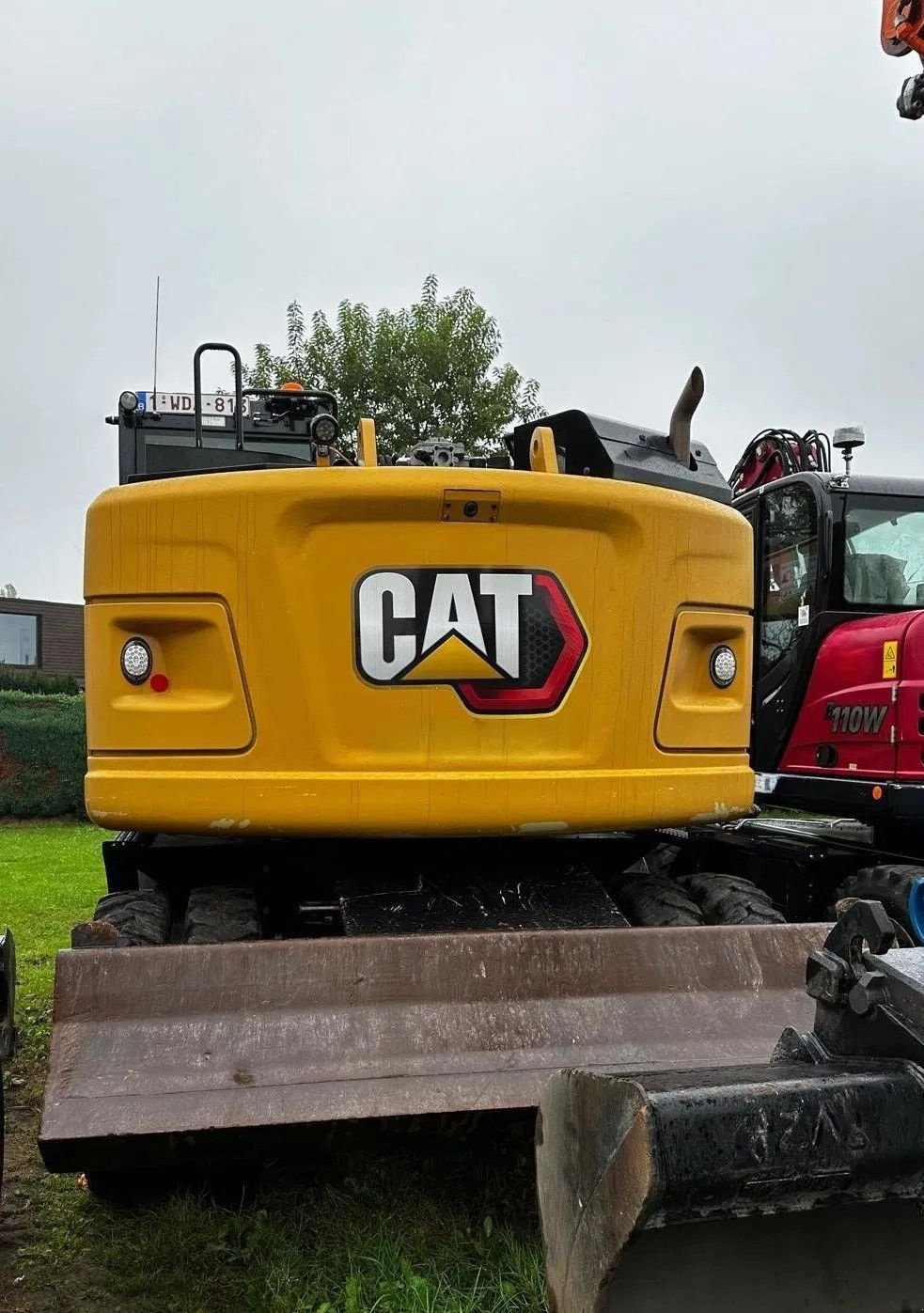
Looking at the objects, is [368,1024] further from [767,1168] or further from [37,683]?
[37,683]

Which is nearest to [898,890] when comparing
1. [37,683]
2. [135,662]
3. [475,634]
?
[475,634]

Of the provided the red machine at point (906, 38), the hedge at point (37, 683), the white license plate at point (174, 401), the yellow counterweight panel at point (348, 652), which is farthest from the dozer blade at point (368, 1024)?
the hedge at point (37, 683)

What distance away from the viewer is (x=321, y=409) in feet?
19.0

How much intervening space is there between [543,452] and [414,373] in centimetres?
1376

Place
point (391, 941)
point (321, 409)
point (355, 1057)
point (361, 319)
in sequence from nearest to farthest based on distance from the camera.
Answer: point (355, 1057)
point (391, 941)
point (321, 409)
point (361, 319)

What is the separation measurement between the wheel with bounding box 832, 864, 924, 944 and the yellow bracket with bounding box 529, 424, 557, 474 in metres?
2.85

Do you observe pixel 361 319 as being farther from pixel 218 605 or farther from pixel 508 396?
pixel 218 605

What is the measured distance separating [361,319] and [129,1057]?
1573 cm

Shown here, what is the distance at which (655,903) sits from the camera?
3697 mm

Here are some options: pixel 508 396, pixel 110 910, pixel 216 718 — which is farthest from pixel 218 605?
pixel 508 396

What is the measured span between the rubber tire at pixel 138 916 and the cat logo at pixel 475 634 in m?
0.94

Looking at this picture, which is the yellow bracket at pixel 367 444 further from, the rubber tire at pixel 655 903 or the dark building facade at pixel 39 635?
the dark building facade at pixel 39 635

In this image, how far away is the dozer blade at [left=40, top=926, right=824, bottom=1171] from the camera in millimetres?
2416

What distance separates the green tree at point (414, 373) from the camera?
16.7 meters
